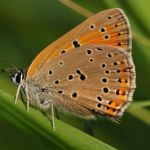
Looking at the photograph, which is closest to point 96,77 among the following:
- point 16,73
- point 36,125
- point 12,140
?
point 16,73

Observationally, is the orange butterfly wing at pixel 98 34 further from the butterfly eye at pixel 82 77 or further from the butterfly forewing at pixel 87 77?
the butterfly eye at pixel 82 77

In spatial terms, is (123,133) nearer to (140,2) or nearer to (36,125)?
(140,2)

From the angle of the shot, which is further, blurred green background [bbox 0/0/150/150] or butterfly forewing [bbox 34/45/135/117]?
butterfly forewing [bbox 34/45/135/117]

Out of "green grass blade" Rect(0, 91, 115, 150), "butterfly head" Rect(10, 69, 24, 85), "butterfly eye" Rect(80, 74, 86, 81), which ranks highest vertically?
"green grass blade" Rect(0, 91, 115, 150)

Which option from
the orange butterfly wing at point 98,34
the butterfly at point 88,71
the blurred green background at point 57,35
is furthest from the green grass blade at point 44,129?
the orange butterfly wing at point 98,34

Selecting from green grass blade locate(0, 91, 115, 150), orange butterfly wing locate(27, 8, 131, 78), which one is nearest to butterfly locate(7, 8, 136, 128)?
orange butterfly wing locate(27, 8, 131, 78)

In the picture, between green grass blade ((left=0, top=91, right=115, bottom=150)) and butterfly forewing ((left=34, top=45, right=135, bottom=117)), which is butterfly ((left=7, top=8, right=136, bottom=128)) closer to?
butterfly forewing ((left=34, top=45, right=135, bottom=117))

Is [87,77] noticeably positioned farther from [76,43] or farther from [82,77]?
[76,43]
